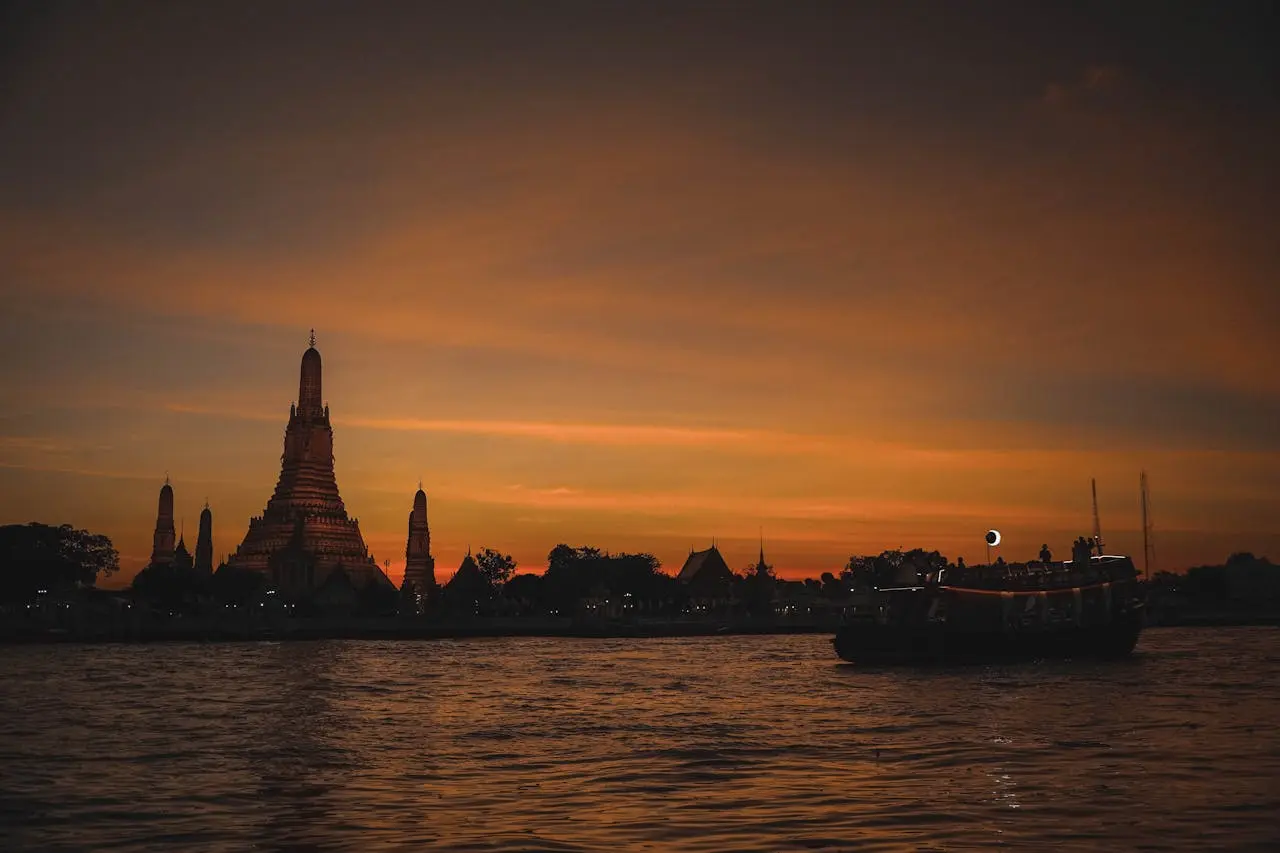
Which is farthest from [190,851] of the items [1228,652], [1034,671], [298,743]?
[1228,652]

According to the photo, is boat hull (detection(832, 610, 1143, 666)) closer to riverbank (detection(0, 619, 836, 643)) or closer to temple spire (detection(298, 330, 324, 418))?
riverbank (detection(0, 619, 836, 643))

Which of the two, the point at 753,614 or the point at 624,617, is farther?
the point at 753,614

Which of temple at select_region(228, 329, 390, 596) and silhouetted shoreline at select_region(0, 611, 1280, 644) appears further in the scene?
temple at select_region(228, 329, 390, 596)

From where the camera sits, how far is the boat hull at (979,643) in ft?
252

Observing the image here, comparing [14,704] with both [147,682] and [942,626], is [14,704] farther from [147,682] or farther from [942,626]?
[942,626]

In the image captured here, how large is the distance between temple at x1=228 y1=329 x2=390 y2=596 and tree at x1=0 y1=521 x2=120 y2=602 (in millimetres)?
26706

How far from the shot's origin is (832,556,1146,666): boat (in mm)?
77188

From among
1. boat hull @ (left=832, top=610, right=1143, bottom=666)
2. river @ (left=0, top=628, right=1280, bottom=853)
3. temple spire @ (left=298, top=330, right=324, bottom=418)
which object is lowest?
river @ (left=0, top=628, right=1280, bottom=853)

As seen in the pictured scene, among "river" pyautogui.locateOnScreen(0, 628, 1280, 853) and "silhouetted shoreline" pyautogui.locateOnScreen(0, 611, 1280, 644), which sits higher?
"silhouetted shoreline" pyautogui.locateOnScreen(0, 611, 1280, 644)

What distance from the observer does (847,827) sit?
21.1 m

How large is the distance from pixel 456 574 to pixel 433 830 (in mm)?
175085

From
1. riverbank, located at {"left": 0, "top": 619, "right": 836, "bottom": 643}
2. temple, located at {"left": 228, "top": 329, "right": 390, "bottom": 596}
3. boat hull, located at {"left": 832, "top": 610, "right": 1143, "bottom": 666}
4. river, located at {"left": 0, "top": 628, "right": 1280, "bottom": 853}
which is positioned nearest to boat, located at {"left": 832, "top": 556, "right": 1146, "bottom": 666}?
boat hull, located at {"left": 832, "top": 610, "right": 1143, "bottom": 666}

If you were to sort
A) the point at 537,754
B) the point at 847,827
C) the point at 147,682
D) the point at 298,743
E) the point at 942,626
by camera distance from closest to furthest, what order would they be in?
the point at 847,827, the point at 537,754, the point at 298,743, the point at 147,682, the point at 942,626

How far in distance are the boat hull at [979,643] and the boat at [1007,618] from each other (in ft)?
0.19
